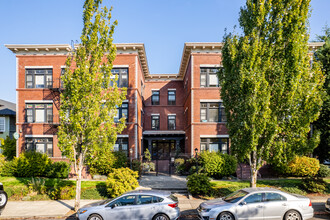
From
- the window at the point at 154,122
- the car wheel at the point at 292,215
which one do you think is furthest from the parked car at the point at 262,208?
the window at the point at 154,122

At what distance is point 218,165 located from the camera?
17.7 m

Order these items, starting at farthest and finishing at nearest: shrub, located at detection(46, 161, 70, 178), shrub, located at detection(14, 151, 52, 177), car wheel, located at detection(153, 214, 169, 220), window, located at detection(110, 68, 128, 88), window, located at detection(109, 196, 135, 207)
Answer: window, located at detection(110, 68, 128, 88) < shrub, located at detection(46, 161, 70, 178) < shrub, located at detection(14, 151, 52, 177) < window, located at detection(109, 196, 135, 207) < car wheel, located at detection(153, 214, 169, 220)

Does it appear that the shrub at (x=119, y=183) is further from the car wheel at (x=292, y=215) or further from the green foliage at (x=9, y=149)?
the green foliage at (x=9, y=149)

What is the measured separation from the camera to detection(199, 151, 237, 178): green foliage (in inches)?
690

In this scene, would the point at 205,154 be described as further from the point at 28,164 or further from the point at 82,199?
the point at 28,164

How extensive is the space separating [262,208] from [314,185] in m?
7.32

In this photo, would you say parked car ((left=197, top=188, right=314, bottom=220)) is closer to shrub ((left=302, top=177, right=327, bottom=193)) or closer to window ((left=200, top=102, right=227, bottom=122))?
shrub ((left=302, top=177, right=327, bottom=193))

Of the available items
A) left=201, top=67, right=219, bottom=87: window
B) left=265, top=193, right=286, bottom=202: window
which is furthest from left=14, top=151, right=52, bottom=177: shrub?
left=265, top=193, right=286, bottom=202: window

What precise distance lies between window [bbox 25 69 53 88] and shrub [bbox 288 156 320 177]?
22837mm

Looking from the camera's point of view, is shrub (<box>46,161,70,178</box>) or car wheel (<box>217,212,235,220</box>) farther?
shrub (<box>46,161,70,178</box>)

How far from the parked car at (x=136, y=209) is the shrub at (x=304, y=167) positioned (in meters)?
12.4

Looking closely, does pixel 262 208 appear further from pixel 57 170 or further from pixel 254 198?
pixel 57 170

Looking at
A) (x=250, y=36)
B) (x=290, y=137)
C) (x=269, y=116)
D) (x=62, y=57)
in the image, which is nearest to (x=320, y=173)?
(x=290, y=137)

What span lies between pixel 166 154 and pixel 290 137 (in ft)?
65.7
